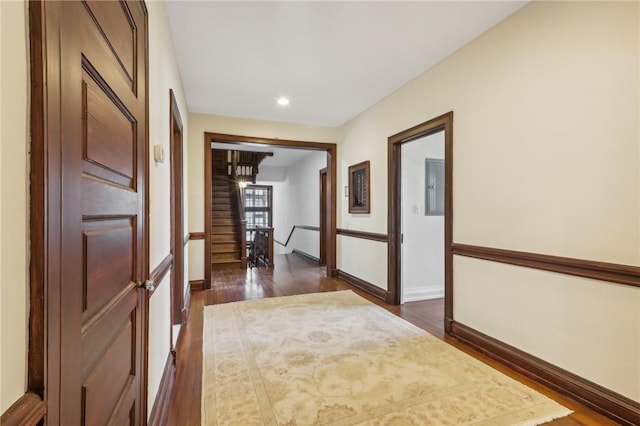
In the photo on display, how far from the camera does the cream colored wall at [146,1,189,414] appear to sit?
A: 157cm

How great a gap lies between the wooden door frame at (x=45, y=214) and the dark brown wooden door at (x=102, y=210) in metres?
0.03

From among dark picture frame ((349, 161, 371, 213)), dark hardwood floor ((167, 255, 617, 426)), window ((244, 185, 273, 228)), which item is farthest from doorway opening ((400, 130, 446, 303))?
window ((244, 185, 273, 228))

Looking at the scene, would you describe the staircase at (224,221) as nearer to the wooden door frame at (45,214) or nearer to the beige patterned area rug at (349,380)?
the beige patterned area rug at (349,380)

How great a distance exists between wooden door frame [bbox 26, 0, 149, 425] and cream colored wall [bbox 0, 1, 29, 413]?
0.4 inches

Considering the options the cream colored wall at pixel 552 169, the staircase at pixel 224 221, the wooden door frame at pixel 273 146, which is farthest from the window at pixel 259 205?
the cream colored wall at pixel 552 169

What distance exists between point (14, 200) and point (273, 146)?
454 cm

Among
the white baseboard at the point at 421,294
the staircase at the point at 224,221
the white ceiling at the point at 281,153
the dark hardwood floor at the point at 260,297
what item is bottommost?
the dark hardwood floor at the point at 260,297

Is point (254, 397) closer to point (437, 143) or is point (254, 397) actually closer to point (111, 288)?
point (111, 288)

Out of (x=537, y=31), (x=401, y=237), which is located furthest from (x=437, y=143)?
(x=537, y=31)

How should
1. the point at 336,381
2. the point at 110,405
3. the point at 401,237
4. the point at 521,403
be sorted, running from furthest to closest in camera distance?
1. the point at 401,237
2. the point at 336,381
3. the point at 521,403
4. the point at 110,405

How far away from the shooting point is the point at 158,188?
5.89 feet

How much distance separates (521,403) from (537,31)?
2440mm

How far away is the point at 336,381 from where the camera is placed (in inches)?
77.2

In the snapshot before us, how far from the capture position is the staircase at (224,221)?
6.17 meters
